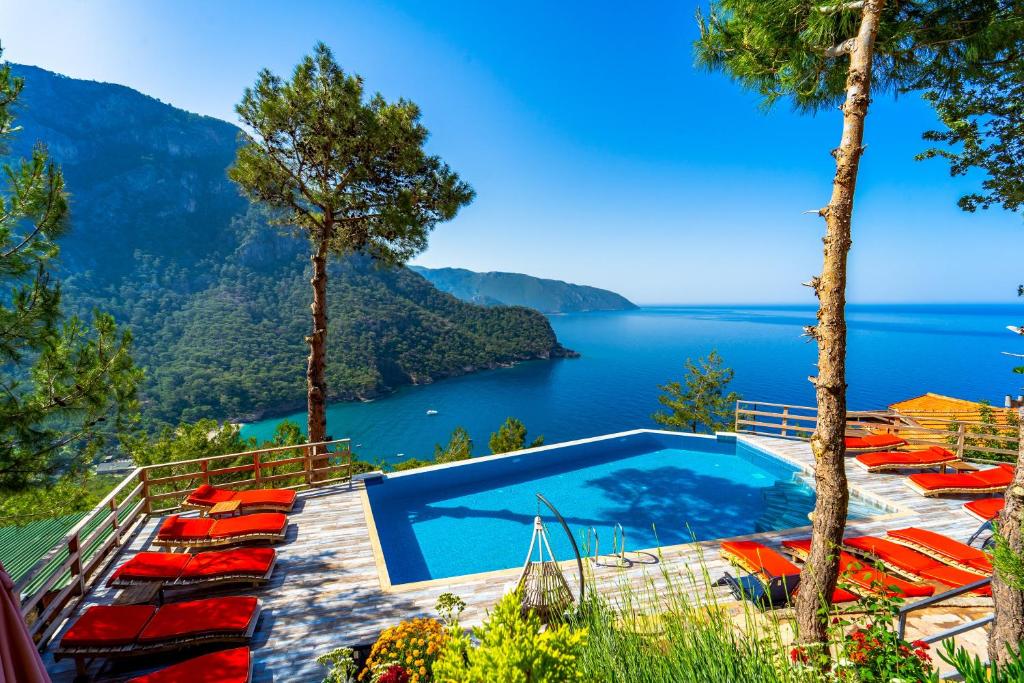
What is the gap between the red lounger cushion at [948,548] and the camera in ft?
14.8

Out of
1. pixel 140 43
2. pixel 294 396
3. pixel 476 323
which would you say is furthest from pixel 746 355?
pixel 140 43

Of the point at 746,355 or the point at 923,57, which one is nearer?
the point at 923,57

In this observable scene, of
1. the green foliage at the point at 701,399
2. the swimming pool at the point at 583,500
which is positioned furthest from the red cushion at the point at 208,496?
the green foliage at the point at 701,399

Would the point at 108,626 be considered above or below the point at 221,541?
above

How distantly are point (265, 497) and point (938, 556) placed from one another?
892 centimetres

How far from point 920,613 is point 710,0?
22.6 feet

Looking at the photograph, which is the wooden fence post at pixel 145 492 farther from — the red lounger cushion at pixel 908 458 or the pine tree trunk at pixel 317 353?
the red lounger cushion at pixel 908 458

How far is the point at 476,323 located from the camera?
8331 cm

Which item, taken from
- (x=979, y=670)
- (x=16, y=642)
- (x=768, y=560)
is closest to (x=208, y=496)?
(x=16, y=642)

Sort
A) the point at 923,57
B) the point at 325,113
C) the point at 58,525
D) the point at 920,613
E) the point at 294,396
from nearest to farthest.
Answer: the point at 920,613
the point at 923,57
the point at 58,525
the point at 325,113
the point at 294,396

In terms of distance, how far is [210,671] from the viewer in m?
3.05

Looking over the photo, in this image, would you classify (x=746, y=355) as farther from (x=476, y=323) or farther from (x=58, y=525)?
(x=58, y=525)

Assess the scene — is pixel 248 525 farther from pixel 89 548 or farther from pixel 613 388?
pixel 613 388

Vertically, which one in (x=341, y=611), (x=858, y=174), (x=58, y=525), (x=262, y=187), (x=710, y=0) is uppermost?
(x=710, y=0)
